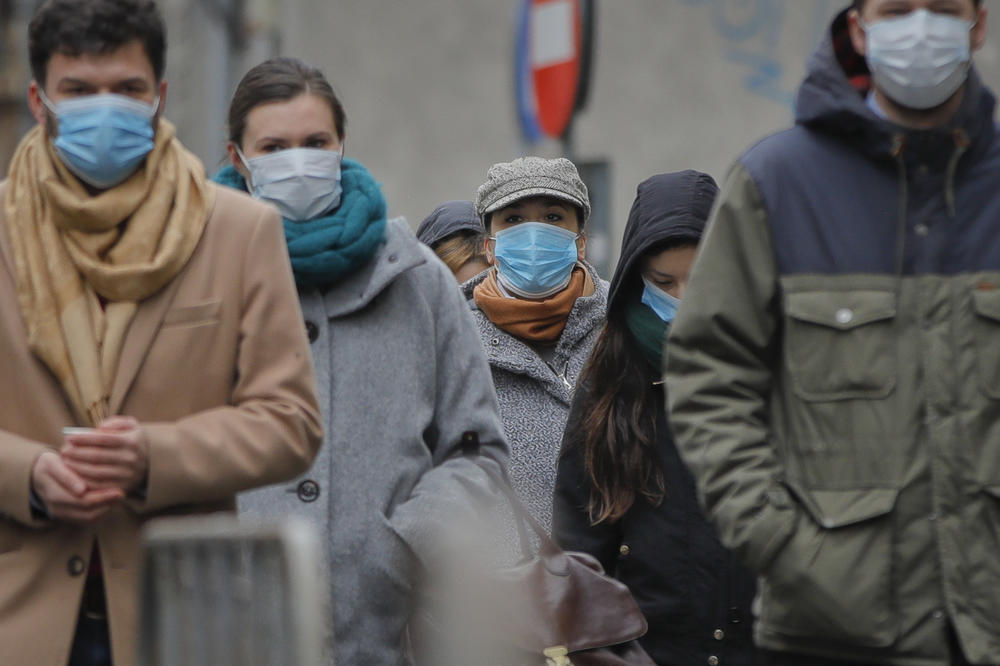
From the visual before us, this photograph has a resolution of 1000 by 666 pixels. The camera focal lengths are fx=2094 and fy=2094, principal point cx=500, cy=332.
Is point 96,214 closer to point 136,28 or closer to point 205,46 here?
point 136,28

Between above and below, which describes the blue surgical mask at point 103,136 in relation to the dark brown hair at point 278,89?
above

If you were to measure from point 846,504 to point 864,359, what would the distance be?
0.87ft

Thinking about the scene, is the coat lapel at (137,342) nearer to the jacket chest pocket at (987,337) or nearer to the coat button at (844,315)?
the coat button at (844,315)

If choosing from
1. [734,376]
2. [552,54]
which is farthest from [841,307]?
[552,54]

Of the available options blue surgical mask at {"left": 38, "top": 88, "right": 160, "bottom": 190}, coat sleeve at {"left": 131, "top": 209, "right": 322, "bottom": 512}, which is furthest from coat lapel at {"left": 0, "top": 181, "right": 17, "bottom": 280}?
coat sleeve at {"left": 131, "top": 209, "right": 322, "bottom": 512}

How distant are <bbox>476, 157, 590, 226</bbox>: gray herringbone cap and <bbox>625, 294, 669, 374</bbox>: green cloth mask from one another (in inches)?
37.4

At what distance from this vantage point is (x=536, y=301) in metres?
6.11

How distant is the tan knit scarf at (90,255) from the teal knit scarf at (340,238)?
2.29 ft

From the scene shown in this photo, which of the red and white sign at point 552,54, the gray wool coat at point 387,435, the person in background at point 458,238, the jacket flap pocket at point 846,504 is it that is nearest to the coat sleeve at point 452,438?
the gray wool coat at point 387,435

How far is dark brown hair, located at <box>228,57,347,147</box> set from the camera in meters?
4.82

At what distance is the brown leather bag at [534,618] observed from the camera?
15.0ft

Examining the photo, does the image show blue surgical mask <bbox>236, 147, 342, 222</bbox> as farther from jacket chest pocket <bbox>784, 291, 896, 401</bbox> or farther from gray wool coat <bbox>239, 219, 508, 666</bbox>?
jacket chest pocket <bbox>784, 291, 896, 401</bbox>

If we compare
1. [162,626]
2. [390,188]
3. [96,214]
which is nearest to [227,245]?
[96,214]

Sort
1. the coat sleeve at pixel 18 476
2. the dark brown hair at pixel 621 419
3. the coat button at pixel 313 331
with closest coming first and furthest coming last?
the coat sleeve at pixel 18 476
the coat button at pixel 313 331
the dark brown hair at pixel 621 419
